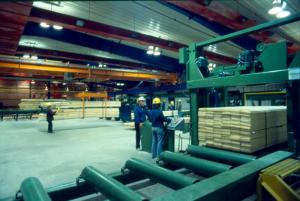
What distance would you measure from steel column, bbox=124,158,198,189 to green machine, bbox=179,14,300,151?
1208 millimetres

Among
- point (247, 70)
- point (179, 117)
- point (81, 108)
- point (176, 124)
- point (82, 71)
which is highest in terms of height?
point (82, 71)

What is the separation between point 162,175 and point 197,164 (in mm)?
525

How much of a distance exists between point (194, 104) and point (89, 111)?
518 inches

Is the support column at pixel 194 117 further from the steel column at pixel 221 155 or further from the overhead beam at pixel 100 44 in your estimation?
the overhead beam at pixel 100 44

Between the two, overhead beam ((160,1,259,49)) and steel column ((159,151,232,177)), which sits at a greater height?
overhead beam ((160,1,259,49))

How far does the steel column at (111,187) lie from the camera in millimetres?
2171

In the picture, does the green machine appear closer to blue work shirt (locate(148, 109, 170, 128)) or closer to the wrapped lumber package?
the wrapped lumber package

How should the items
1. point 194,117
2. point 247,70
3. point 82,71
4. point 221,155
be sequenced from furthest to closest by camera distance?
1. point 82,71
2. point 194,117
3. point 247,70
4. point 221,155

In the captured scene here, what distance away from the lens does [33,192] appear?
2342 millimetres

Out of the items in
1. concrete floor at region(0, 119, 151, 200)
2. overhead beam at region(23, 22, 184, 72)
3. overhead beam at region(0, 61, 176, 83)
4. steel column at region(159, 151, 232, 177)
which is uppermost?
overhead beam at region(23, 22, 184, 72)

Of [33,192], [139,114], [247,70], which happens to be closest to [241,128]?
[247,70]

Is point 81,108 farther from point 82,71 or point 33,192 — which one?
point 33,192

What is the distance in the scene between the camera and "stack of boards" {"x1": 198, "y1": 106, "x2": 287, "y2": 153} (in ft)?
9.66

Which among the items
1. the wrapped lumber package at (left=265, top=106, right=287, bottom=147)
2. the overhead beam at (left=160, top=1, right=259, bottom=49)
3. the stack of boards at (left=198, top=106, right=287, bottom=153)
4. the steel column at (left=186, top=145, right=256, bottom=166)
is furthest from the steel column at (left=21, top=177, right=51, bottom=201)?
the overhead beam at (left=160, top=1, right=259, bottom=49)
